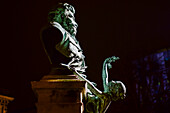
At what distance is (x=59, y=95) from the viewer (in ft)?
9.39

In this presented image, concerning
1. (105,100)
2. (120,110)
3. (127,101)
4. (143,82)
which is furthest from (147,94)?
(105,100)

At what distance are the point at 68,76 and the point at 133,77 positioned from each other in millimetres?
18214

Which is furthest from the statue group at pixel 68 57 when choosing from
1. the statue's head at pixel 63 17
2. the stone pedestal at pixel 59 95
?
the stone pedestal at pixel 59 95

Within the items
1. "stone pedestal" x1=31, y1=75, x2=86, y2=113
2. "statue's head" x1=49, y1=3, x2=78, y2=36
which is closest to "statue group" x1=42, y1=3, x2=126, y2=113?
"statue's head" x1=49, y1=3, x2=78, y2=36

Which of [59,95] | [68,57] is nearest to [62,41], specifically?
[68,57]

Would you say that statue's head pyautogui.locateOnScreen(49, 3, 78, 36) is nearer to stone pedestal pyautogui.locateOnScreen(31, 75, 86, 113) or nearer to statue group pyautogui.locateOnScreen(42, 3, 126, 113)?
statue group pyautogui.locateOnScreen(42, 3, 126, 113)

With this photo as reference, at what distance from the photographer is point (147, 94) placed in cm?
1991

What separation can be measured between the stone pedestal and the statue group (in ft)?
0.87

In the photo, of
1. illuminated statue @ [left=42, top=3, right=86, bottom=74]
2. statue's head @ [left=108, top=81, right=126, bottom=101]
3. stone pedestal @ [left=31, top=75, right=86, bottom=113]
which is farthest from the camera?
illuminated statue @ [left=42, top=3, right=86, bottom=74]

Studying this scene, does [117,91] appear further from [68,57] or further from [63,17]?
[63,17]

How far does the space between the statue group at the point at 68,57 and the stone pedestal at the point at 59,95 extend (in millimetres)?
266

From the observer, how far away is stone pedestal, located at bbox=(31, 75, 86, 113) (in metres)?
2.82

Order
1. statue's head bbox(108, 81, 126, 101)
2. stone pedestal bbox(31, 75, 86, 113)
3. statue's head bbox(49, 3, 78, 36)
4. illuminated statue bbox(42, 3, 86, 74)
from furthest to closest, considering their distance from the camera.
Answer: statue's head bbox(49, 3, 78, 36) → illuminated statue bbox(42, 3, 86, 74) → statue's head bbox(108, 81, 126, 101) → stone pedestal bbox(31, 75, 86, 113)

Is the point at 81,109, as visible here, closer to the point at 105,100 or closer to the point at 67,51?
the point at 105,100
